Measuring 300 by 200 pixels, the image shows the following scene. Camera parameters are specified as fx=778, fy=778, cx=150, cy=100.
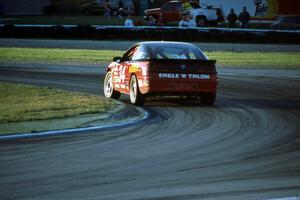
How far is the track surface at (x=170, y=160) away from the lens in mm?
7238

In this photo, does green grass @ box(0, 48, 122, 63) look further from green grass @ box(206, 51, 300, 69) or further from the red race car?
the red race car

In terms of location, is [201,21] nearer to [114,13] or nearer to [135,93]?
[114,13]

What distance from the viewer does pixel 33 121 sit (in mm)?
12148

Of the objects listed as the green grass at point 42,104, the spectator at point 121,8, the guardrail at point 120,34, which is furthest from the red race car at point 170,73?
the spectator at point 121,8

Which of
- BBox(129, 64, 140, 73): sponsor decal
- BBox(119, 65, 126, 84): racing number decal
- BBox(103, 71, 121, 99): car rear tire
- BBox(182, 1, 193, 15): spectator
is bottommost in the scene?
BBox(182, 1, 193, 15): spectator

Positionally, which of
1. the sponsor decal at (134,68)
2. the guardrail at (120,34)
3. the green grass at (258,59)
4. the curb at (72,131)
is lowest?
the green grass at (258,59)

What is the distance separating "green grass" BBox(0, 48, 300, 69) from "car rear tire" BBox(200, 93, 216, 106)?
14039mm

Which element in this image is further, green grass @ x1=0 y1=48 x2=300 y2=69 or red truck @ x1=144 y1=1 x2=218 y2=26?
red truck @ x1=144 y1=1 x2=218 y2=26

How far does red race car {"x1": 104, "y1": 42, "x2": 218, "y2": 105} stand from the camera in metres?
15.1

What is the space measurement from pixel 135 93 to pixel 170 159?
646 cm

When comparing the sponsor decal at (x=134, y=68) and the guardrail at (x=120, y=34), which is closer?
the sponsor decal at (x=134, y=68)

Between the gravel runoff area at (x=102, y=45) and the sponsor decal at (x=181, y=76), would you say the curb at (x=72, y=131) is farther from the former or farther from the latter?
the gravel runoff area at (x=102, y=45)

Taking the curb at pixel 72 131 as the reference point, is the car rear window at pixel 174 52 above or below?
above

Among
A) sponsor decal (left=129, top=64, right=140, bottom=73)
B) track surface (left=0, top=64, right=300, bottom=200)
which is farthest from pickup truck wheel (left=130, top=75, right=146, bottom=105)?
track surface (left=0, top=64, right=300, bottom=200)
